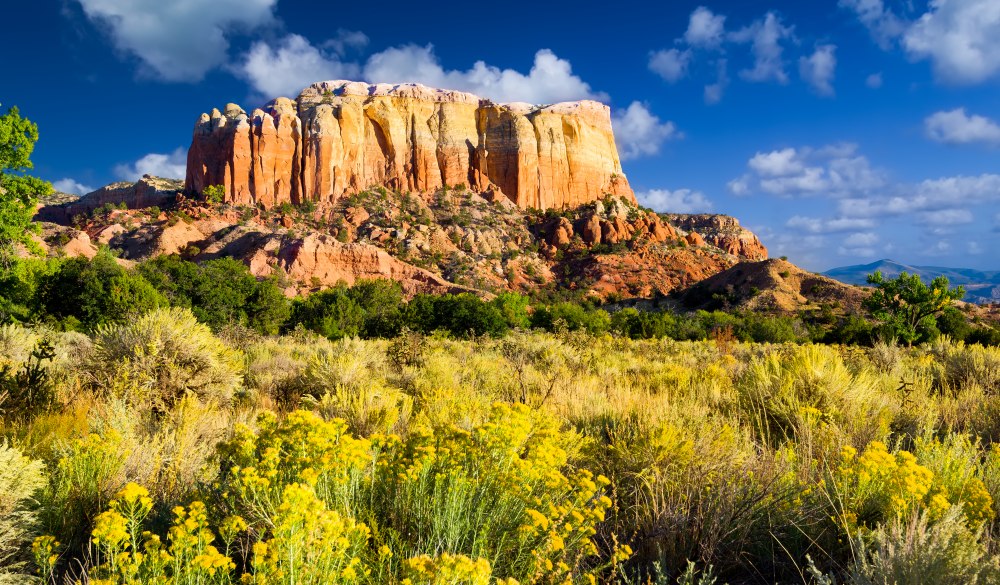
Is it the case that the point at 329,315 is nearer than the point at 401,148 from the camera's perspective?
Yes

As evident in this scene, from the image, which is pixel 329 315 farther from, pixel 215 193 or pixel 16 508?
pixel 215 193

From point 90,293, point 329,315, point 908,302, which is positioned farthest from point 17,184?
point 908,302

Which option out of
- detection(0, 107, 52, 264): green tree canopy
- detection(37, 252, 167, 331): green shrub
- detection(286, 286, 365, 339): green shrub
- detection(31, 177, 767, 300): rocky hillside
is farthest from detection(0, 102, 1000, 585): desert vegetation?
detection(31, 177, 767, 300): rocky hillside

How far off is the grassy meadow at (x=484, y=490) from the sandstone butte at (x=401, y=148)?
77055mm

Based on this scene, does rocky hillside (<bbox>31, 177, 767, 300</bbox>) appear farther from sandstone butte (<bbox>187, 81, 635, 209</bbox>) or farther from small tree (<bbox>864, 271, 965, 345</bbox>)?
small tree (<bbox>864, 271, 965, 345</bbox>)

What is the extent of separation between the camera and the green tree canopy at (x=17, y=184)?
42.1 ft

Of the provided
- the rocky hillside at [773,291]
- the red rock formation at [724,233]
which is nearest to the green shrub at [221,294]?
the rocky hillside at [773,291]

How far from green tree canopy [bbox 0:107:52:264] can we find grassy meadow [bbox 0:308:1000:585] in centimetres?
1072

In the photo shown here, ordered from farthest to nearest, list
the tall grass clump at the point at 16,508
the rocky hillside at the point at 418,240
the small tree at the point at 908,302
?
the rocky hillside at the point at 418,240 < the small tree at the point at 908,302 < the tall grass clump at the point at 16,508

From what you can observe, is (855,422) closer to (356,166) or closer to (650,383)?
(650,383)

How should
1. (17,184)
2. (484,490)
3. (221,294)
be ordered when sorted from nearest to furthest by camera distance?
1. (484,490)
2. (17,184)
3. (221,294)

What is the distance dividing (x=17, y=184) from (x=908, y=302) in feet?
114

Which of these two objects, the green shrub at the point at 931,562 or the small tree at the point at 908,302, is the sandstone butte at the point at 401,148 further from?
the green shrub at the point at 931,562

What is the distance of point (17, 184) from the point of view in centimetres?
1311
